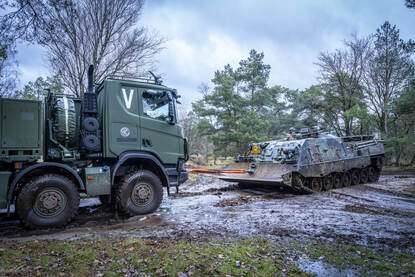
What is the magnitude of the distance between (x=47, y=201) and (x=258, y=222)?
13.6ft

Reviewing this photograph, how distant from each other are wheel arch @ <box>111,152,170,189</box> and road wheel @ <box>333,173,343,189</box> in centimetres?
802

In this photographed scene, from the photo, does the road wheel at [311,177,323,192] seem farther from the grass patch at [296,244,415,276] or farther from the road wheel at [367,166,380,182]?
the grass patch at [296,244,415,276]

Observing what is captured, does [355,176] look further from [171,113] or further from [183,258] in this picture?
[183,258]

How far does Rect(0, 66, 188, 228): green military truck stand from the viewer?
5281 mm

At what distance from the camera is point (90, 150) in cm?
619

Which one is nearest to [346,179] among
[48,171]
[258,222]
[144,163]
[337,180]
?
[337,180]

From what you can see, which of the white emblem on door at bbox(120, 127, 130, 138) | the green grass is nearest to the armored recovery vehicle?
the white emblem on door at bbox(120, 127, 130, 138)

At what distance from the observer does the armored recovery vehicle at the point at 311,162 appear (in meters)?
10.2

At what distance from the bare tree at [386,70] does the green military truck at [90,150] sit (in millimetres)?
20948

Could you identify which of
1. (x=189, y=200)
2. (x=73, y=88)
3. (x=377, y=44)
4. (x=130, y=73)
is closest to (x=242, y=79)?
(x=377, y=44)

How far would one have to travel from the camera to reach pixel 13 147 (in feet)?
17.1

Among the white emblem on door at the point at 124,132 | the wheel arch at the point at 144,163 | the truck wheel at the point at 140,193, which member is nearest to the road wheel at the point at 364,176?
the wheel arch at the point at 144,163

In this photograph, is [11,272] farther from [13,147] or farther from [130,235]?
[13,147]

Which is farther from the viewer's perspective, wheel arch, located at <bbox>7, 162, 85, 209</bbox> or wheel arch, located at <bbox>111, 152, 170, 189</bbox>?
wheel arch, located at <bbox>111, 152, 170, 189</bbox>
